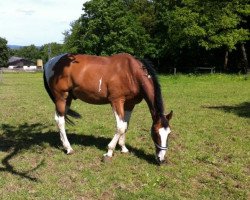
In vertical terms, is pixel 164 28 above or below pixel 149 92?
above

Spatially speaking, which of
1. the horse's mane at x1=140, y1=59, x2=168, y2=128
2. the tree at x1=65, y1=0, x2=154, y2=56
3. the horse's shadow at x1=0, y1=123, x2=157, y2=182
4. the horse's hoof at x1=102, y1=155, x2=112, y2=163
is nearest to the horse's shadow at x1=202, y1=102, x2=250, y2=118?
the horse's shadow at x1=0, y1=123, x2=157, y2=182

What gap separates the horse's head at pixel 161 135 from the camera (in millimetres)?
7387

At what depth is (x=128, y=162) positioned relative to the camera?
7906 millimetres

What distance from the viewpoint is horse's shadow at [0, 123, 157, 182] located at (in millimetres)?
7980

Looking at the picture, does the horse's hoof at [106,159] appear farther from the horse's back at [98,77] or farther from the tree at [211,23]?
the tree at [211,23]

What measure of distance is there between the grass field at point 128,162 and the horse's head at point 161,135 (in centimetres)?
28

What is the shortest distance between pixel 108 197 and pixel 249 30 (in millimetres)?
43205

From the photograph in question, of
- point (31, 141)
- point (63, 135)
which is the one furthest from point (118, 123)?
point (31, 141)

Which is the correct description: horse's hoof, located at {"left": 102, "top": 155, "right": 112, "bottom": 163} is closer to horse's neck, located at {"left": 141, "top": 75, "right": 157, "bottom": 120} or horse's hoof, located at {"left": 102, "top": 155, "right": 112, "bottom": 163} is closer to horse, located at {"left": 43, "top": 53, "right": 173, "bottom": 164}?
horse, located at {"left": 43, "top": 53, "right": 173, "bottom": 164}

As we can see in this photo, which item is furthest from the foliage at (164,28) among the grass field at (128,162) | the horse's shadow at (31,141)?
the horse's shadow at (31,141)

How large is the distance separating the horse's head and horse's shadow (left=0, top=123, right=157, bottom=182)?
49 cm

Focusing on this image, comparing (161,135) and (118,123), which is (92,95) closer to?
(118,123)

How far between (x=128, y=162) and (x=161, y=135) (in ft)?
3.23

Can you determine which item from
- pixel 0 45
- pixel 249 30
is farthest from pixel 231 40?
pixel 0 45
